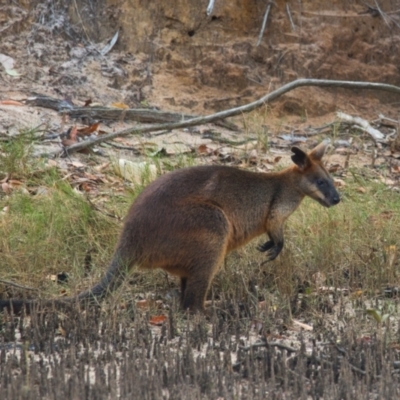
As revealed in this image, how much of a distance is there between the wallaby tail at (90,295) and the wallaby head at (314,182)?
159cm

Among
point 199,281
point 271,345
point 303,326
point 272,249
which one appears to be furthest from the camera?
point 272,249

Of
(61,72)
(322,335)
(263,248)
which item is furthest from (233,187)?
(61,72)

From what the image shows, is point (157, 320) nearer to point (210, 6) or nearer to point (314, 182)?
point (314, 182)

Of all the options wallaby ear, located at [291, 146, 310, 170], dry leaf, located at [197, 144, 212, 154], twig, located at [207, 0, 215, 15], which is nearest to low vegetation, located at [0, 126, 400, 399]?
dry leaf, located at [197, 144, 212, 154]

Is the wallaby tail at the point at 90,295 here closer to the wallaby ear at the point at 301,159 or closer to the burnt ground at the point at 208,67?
the wallaby ear at the point at 301,159

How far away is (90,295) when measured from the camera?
6.08 metres

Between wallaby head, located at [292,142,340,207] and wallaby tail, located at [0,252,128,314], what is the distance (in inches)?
62.6

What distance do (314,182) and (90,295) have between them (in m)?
1.95

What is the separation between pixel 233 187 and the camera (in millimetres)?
6637

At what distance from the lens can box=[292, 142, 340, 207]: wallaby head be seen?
7.01 meters

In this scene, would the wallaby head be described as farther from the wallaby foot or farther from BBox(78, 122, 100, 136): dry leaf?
BBox(78, 122, 100, 136): dry leaf

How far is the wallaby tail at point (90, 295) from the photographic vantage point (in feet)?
19.3

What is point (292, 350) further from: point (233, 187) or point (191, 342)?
point (233, 187)

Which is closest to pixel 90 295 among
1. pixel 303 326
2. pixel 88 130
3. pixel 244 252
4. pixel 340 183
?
pixel 303 326
